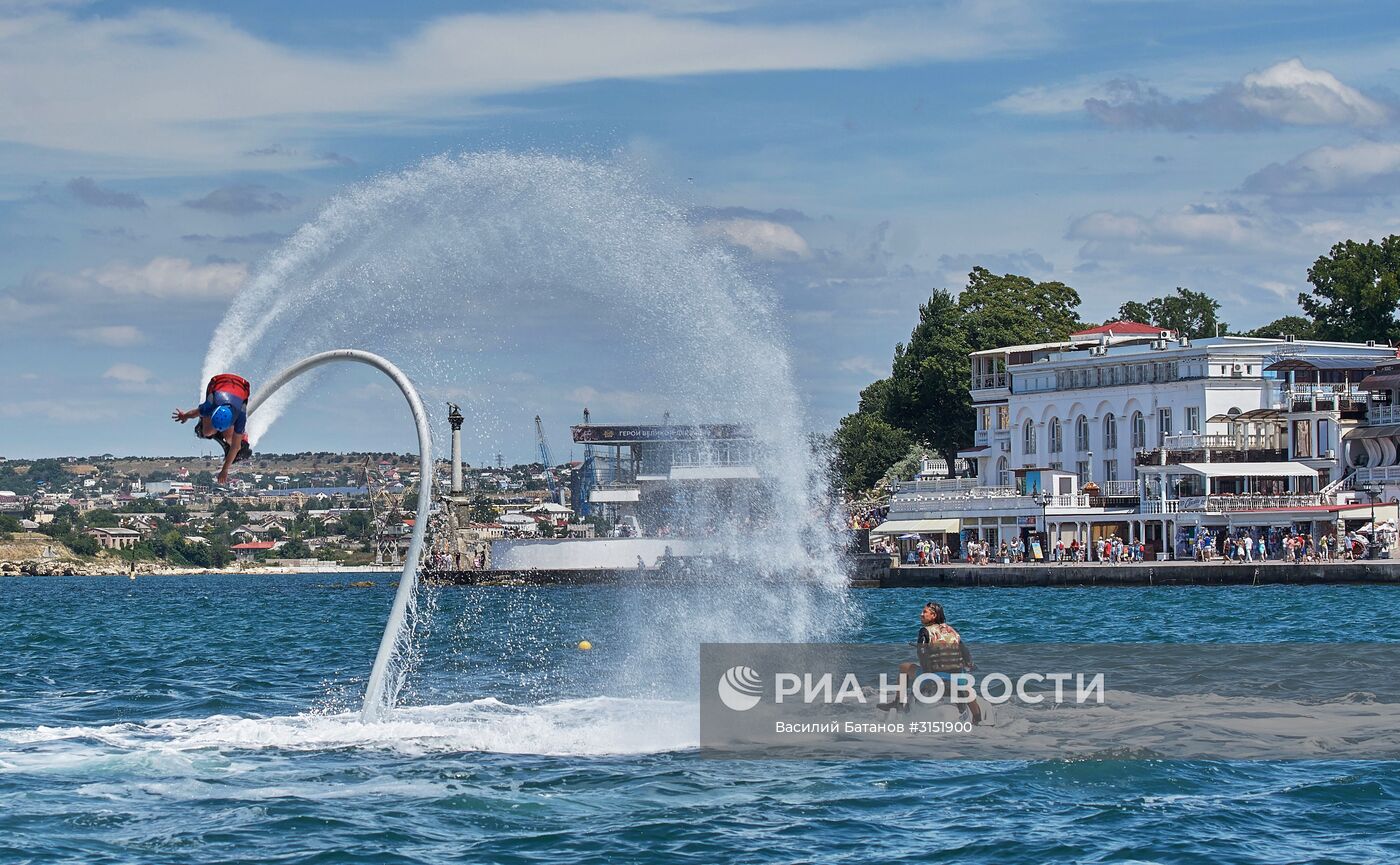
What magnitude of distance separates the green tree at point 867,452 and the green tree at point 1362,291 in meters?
33.5

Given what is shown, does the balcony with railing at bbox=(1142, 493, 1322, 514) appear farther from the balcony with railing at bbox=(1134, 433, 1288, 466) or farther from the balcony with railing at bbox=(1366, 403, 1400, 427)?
the balcony with railing at bbox=(1366, 403, 1400, 427)

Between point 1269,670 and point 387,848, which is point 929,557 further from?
point 387,848

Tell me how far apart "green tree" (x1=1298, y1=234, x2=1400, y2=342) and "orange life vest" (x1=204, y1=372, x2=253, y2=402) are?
12654 centimetres

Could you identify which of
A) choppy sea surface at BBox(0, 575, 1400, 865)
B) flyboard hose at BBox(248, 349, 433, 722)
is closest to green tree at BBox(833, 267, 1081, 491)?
choppy sea surface at BBox(0, 575, 1400, 865)

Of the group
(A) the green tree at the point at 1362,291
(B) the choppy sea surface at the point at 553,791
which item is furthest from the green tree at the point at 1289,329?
(B) the choppy sea surface at the point at 553,791

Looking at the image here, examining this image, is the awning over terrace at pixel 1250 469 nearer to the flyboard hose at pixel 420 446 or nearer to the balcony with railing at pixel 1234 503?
the balcony with railing at pixel 1234 503

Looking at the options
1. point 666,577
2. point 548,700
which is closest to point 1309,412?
point 666,577

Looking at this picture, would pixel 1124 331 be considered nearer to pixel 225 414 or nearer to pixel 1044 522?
pixel 1044 522

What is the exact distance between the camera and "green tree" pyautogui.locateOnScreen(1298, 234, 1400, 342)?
13575 cm

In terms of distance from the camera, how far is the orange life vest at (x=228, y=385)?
1992 cm

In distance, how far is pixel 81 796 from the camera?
2225 cm

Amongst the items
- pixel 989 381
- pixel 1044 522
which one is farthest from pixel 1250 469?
pixel 989 381

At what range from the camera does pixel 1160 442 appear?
118000mm

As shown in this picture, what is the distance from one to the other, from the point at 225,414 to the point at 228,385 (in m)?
0.37
